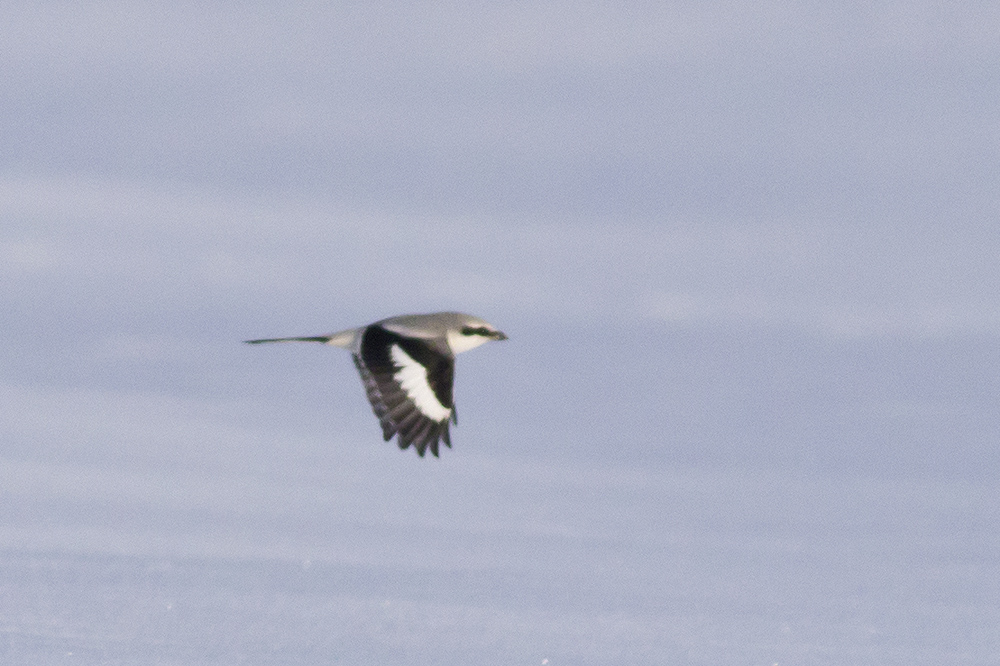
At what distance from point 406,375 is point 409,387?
6.7 inches

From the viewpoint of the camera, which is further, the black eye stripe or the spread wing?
the black eye stripe

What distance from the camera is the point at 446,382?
72.8 feet

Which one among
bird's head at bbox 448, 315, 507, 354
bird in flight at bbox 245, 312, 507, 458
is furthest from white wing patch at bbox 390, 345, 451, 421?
bird's head at bbox 448, 315, 507, 354

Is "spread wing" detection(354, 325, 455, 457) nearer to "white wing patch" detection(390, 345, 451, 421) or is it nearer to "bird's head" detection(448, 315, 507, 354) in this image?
"white wing patch" detection(390, 345, 451, 421)

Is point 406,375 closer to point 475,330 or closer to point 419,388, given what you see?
point 419,388

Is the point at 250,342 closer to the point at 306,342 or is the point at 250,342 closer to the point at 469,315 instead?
the point at 306,342

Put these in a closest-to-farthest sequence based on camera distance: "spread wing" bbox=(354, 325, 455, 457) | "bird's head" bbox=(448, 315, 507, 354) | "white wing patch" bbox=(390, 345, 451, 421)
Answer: "spread wing" bbox=(354, 325, 455, 457) < "white wing patch" bbox=(390, 345, 451, 421) < "bird's head" bbox=(448, 315, 507, 354)

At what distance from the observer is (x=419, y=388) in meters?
22.1

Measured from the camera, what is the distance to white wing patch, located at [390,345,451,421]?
22000 mm

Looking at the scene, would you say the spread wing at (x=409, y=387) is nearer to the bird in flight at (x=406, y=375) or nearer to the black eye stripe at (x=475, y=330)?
the bird in flight at (x=406, y=375)

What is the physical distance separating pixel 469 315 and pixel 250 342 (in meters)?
3.00

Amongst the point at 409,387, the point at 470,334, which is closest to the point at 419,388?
the point at 409,387

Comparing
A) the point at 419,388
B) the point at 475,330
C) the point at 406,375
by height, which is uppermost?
the point at 475,330

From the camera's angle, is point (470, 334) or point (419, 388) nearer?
point (419, 388)
